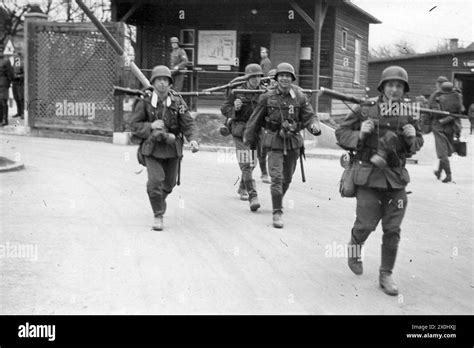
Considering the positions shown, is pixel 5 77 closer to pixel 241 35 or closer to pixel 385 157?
pixel 241 35

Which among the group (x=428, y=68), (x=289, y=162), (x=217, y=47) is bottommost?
(x=289, y=162)

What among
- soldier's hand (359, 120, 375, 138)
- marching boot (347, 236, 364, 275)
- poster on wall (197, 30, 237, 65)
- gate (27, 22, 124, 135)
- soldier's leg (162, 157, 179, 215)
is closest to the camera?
soldier's hand (359, 120, 375, 138)

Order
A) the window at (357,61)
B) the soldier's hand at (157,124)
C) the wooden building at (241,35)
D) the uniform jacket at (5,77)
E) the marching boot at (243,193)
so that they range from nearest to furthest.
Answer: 1. the soldier's hand at (157,124)
2. the marching boot at (243,193)
3. the uniform jacket at (5,77)
4. the wooden building at (241,35)
5. the window at (357,61)

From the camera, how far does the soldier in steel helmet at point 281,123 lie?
841 centimetres

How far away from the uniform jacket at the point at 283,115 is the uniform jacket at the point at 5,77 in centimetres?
1196

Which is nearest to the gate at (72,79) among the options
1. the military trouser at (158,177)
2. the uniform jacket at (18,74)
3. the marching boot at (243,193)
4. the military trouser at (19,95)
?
the uniform jacket at (18,74)

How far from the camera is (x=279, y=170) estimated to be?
8.46m

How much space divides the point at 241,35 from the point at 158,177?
15.0 meters

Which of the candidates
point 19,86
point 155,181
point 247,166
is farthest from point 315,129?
point 19,86

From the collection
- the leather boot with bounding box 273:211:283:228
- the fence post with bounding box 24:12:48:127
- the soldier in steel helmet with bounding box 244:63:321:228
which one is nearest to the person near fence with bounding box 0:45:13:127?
the fence post with bounding box 24:12:48:127

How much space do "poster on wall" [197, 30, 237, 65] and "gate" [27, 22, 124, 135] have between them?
596 centimetres

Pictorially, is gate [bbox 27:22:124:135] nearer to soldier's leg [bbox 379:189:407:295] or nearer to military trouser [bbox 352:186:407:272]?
military trouser [bbox 352:186:407:272]

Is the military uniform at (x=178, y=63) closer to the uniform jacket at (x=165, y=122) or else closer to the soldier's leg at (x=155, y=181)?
the uniform jacket at (x=165, y=122)

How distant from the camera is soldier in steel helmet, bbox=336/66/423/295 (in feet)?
19.2
